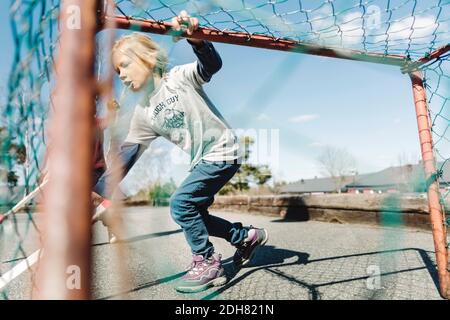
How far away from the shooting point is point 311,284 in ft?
5.73

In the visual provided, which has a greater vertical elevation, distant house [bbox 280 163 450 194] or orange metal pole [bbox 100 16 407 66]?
distant house [bbox 280 163 450 194]

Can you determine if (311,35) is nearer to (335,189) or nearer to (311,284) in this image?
(311,284)

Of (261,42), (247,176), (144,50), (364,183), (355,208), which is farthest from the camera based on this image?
(364,183)

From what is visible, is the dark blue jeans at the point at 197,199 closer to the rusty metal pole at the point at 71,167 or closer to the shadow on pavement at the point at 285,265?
the shadow on pavement at the point at 285,265

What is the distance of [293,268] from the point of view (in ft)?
6.81

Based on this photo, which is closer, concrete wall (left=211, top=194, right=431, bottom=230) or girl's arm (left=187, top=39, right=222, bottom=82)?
girl's arm (left=187, top=39, right=222, bottom=82)

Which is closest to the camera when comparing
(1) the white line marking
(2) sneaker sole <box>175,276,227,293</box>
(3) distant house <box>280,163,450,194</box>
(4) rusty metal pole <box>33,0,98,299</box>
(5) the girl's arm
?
(4) rusty metal pole <box>33,0,98,299</box>

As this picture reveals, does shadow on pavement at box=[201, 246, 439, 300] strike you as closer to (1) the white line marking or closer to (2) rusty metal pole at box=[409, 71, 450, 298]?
(2) rusty metal pole at box=[409, 71, 450, 298]

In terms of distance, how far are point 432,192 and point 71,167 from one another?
1765mm

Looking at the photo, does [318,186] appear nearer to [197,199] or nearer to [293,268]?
[293,268]

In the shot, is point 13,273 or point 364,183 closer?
point 13,273

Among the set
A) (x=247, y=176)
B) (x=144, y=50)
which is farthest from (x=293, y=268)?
(x=247, y=176)

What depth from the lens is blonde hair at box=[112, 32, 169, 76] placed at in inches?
70.1

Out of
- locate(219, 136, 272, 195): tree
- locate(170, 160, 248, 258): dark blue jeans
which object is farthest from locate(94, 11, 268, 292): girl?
locate(219, 136, 272, 195): tree
